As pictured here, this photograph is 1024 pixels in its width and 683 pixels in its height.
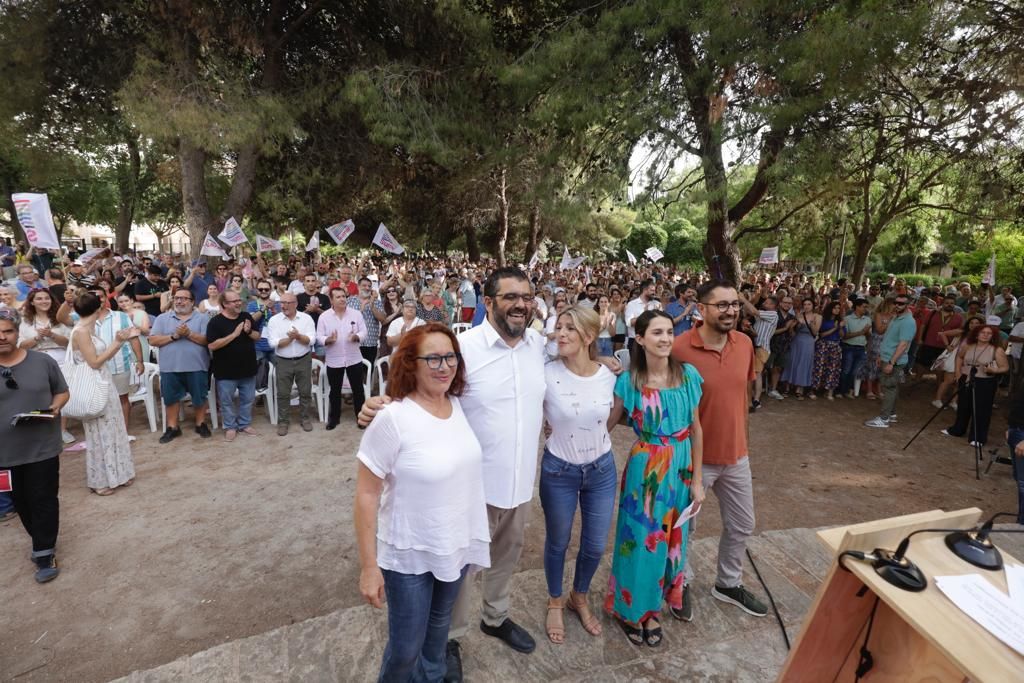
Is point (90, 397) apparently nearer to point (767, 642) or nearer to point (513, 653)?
point (513, 653)

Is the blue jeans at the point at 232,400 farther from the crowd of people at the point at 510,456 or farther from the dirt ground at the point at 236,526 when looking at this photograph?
the crowd of people at the point at 510,456

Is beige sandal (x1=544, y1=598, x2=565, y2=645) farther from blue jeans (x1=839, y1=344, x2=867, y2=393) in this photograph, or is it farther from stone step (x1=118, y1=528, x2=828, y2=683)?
blue jeans (x1=839, y1=344, x2=867, y2=393)

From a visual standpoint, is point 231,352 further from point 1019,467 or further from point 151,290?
point 1019,467

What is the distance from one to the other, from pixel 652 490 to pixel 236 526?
3152 mm

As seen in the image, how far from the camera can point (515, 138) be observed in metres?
11.1

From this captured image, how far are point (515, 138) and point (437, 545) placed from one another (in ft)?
34.4

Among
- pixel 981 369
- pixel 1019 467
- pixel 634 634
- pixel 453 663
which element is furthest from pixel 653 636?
pixel 981 369

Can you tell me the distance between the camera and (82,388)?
402 centimetres

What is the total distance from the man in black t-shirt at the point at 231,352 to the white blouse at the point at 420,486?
177 inches

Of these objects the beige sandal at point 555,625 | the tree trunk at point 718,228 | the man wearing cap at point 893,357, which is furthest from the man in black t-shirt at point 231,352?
the man wearing cap at point 893,357

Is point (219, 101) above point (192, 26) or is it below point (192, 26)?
below

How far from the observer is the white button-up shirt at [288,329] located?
5.92 meters

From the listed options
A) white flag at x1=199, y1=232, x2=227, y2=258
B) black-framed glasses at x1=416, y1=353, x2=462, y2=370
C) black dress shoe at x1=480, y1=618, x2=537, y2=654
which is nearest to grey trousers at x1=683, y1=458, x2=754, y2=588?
black dress shoe at x1=480, y1=618, x2=537, y2=654

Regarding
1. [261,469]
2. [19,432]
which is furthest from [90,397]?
[261,469]
